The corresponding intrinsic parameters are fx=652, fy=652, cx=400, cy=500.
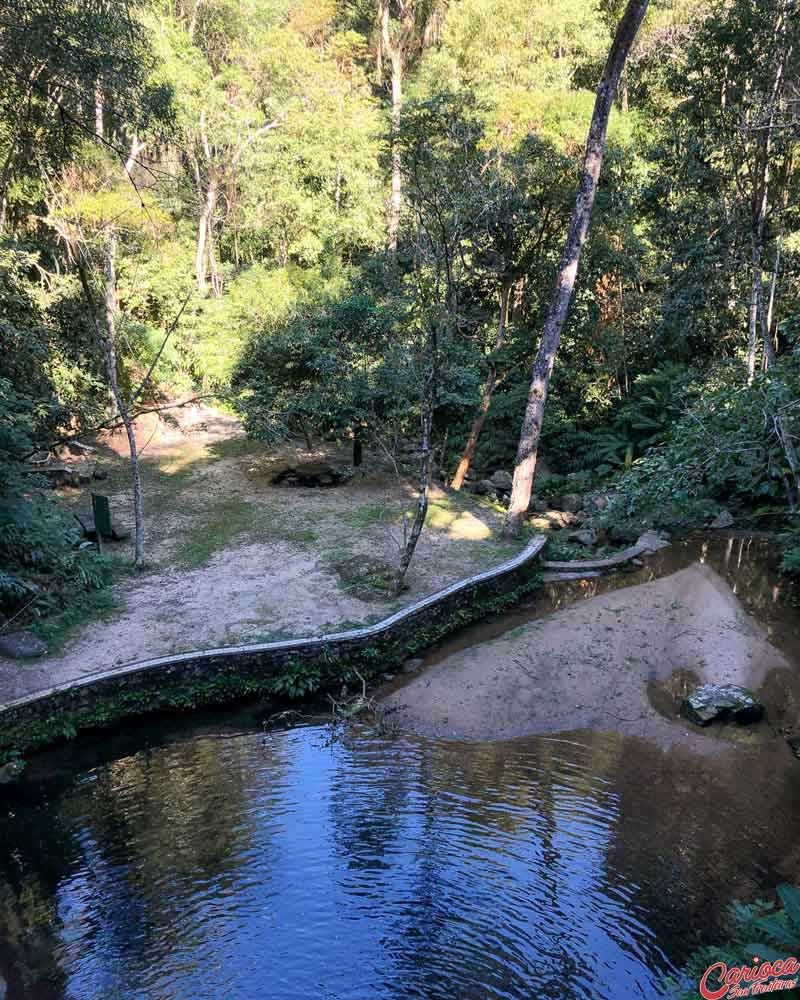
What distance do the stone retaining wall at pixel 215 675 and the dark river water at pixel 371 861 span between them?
37 cm

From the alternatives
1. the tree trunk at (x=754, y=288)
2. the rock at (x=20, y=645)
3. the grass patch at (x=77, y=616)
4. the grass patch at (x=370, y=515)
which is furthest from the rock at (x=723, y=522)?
the rock at (x=20, y=645)

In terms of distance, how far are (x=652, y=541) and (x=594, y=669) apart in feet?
20.0

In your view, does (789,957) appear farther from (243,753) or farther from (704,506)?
(243,753)

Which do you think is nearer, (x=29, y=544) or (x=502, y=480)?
(x=29, y=544)

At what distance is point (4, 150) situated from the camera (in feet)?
43.9

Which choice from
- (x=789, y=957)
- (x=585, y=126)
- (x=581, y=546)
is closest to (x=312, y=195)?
(x=585, y=126)

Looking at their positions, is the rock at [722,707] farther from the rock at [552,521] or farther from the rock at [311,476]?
the rock at [311,476]

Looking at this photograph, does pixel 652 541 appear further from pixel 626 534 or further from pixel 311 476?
pixel 311 476

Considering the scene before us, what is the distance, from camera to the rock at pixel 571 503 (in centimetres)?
1781

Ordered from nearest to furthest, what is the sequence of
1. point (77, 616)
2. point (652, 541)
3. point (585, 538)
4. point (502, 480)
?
point (77, 616) → point (652, 541) → point (585, 538) → point (502, 480)

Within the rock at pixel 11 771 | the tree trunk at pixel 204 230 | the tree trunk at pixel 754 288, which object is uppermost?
the tree trunk at pixel 204 230

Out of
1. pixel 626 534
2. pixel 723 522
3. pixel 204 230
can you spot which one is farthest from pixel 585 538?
pixel 204 230

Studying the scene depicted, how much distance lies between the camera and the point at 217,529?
14664 millimetres

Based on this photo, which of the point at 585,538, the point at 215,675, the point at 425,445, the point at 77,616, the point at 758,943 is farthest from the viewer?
the point at 585,538
